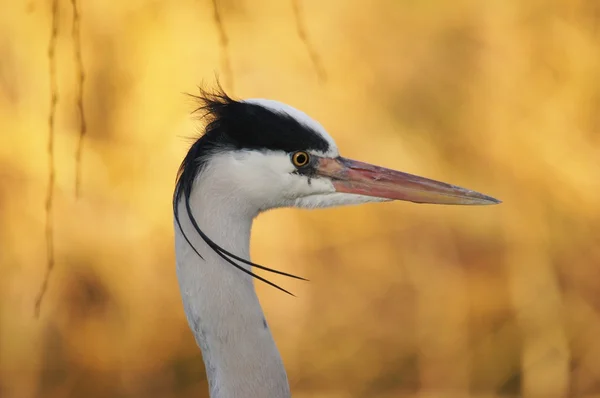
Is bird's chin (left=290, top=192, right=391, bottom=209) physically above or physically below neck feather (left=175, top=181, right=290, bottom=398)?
above

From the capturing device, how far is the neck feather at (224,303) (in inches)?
40.5

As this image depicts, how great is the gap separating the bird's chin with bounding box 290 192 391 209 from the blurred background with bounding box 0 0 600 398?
1233 mm

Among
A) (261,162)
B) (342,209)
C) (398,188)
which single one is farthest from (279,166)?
(342,209)

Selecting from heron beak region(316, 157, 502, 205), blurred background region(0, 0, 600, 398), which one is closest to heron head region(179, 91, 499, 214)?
heron beak region(316, 157, 502, 205)

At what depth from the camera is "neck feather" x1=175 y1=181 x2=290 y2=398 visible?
103 centimetres

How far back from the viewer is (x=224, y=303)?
1.03 meters

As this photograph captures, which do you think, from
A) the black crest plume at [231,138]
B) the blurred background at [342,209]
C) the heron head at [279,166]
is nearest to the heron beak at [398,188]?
the heron head at [279,166]

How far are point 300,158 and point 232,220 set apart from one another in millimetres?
125

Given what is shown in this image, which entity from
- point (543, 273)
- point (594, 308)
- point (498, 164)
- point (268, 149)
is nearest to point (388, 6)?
point (498, 164)

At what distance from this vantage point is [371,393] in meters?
2.57

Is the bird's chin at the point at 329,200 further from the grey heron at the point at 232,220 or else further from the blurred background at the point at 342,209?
the blurred background at the point at 342,209

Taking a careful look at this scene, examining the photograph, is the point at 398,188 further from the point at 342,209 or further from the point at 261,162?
the point at 342,209

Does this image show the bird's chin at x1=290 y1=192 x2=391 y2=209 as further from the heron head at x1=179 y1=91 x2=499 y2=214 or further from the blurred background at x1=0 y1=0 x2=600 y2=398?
the blurred background at x1=0 y1=0 x2=600 y2=398

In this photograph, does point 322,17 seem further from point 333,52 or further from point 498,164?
point 498,164
